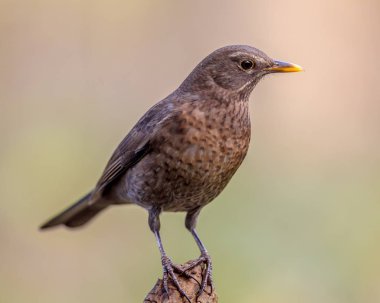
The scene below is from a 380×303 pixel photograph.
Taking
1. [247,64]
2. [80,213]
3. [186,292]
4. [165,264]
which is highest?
[247,64]

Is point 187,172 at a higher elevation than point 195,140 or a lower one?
lower

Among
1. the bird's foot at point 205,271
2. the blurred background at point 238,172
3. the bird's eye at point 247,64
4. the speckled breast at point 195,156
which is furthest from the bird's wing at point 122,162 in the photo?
the blurred background at point 238,172

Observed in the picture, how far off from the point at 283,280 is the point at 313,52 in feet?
13.7

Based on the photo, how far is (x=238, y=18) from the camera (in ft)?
35.3

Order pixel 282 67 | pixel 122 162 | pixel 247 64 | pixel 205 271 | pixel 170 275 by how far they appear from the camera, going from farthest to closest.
A: pixel 122 162
pixel 247 64
pixel 282 67
pixel 205 271
pixel 170 275

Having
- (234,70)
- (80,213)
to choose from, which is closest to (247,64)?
(234,70)

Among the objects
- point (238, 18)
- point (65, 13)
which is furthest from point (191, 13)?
point (65, 13)

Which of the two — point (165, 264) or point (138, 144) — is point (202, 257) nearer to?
point (165, 264)

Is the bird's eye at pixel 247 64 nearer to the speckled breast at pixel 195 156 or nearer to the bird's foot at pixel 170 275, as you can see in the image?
the speckled breast at pixel 195 156

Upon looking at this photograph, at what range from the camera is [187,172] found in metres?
5.75

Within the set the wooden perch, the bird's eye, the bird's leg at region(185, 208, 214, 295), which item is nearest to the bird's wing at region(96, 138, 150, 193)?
the bird's leg at region(185, 208, 214, 295)

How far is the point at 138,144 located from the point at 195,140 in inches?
23.2

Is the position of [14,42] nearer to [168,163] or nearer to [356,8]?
[356,8]

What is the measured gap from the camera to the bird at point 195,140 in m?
5.75
